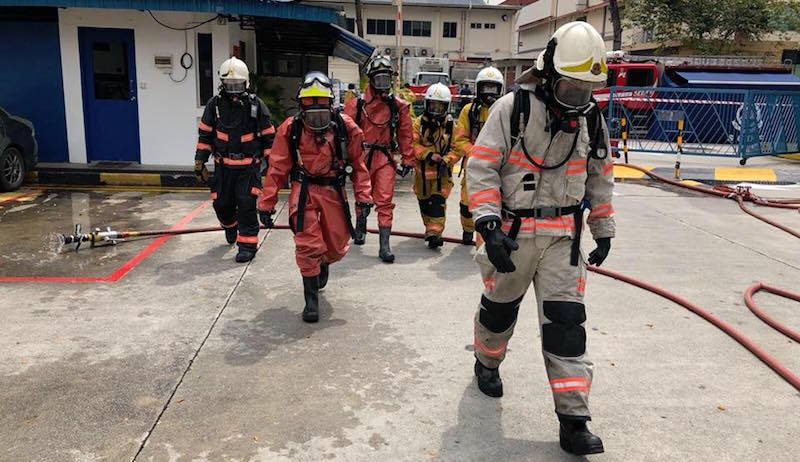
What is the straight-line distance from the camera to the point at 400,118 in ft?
23.1

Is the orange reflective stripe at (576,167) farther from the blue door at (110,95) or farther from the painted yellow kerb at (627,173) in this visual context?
the painted yellow kerb at (627,173)

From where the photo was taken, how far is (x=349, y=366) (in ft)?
13.5

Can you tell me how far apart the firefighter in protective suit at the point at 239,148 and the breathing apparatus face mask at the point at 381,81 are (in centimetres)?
118

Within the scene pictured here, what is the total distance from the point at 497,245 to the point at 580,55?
98cm

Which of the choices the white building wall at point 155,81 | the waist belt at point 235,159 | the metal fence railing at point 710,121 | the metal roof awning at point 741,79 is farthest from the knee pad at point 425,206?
the metal roof awning at point 741,79

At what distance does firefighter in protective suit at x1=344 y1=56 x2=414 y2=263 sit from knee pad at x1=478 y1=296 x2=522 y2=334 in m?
3.26

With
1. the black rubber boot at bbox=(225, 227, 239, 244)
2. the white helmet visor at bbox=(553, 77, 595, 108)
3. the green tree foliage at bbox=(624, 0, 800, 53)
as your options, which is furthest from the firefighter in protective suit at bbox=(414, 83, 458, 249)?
the green tree foliage at bbox=(624, 0, 800, 53)

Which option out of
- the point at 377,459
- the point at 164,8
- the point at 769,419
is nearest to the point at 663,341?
the point at 769,419

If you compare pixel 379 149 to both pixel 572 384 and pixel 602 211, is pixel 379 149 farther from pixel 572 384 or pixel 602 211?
pixel 572 384

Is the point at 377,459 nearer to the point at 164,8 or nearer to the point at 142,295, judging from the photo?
the point at 142,295

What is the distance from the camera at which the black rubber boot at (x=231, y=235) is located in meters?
7.04

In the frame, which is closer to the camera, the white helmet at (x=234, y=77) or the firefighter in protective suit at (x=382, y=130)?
the white helmet at (x=234, y=77)

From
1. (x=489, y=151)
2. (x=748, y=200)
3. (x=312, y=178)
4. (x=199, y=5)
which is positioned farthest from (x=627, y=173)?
(x=489, y=151)

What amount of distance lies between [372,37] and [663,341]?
4546 cm
